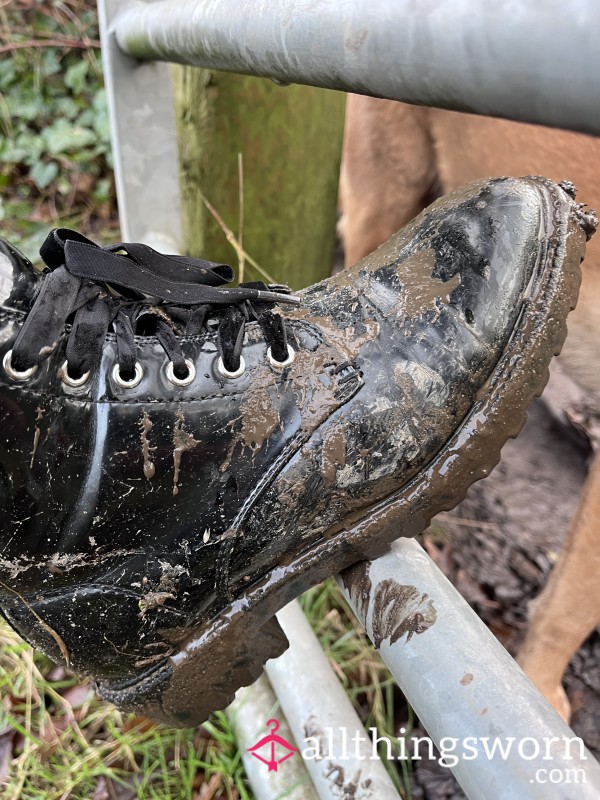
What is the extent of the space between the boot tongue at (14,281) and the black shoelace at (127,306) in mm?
10

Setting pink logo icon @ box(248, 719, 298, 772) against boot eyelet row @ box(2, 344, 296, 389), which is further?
pink logo icon @ box(248, 719, 298, 772)

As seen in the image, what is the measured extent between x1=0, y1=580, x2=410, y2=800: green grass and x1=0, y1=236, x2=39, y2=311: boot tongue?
907 mm

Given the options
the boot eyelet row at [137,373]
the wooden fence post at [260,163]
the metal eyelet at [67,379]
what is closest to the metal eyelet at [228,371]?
the boot eyelet row at [137,373]

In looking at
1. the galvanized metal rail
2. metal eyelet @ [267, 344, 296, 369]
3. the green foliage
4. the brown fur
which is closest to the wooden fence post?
the brown fur

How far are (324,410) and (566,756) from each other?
1.29 feet

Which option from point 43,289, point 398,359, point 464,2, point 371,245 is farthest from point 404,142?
point 464,2

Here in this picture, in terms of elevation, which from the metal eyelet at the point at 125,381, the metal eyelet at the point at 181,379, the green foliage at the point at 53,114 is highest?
the green foliage at the point at 53,114

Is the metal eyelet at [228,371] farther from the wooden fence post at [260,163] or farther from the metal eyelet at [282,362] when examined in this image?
the wooden fence post at [260,163]

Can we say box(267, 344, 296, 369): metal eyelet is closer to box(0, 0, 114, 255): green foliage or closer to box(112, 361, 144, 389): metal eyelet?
box(112, 361, 144, 389): metal eyelet

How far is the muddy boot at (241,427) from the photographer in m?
0.67

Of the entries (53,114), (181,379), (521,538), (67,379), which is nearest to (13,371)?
(67,379)

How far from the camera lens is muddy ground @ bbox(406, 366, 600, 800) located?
1.57 metres

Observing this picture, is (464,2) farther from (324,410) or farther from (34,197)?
(34,197)

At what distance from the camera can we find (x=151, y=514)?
0.69m
